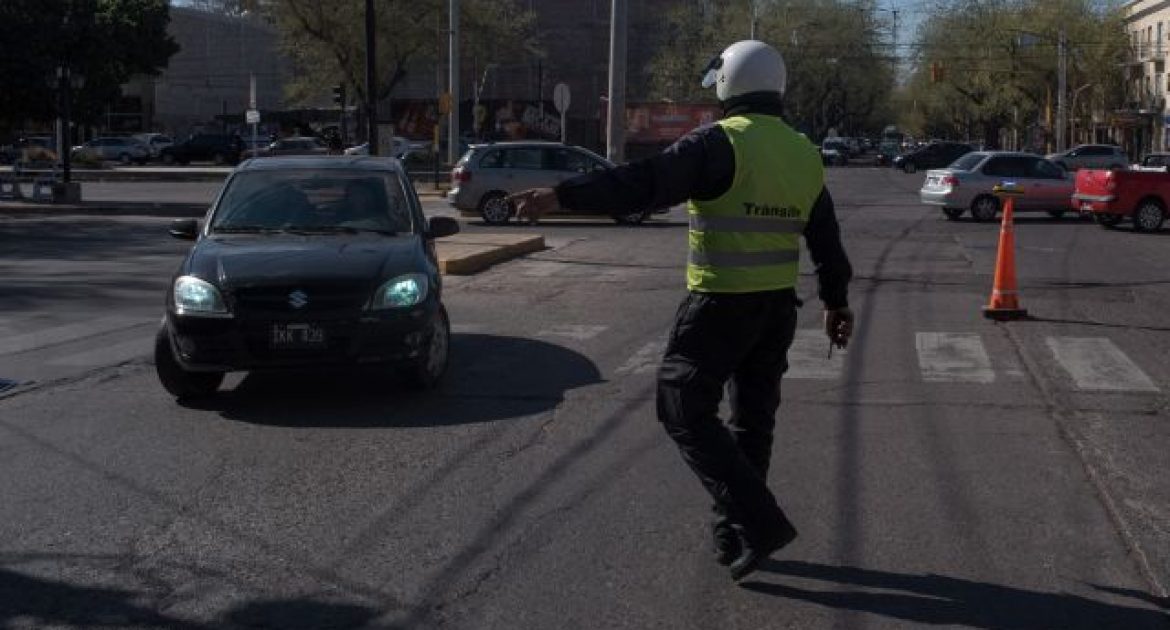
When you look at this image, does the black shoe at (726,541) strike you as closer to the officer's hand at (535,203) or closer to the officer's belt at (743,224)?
the officer's belt at (743,224)

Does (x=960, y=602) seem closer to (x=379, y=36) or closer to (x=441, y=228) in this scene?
(x=441, y=228)

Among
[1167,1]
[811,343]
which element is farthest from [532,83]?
[811,343]

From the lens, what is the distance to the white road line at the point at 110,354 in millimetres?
10375

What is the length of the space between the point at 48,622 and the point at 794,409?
4970 mm

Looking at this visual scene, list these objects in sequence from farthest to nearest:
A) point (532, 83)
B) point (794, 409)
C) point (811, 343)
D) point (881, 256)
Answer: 1. point (532, 83)
2. point (881, 256)
3. point (811, 343)
4. point (794, 409)

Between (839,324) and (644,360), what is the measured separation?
5099mm

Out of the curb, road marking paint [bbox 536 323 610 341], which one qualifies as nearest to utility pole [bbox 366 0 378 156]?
the curb

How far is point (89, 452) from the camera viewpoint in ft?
24.1

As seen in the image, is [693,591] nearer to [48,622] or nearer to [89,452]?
[48,622]

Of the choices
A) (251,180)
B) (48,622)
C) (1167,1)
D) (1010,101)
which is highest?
(1167,1)

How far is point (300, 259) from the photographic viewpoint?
8.54 metres

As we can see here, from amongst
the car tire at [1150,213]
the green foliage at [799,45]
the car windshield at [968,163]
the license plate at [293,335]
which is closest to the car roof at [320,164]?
the license plate at [293,335]

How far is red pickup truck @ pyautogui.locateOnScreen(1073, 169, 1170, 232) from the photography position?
82.4 feet

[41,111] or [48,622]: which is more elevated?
[41,111]
